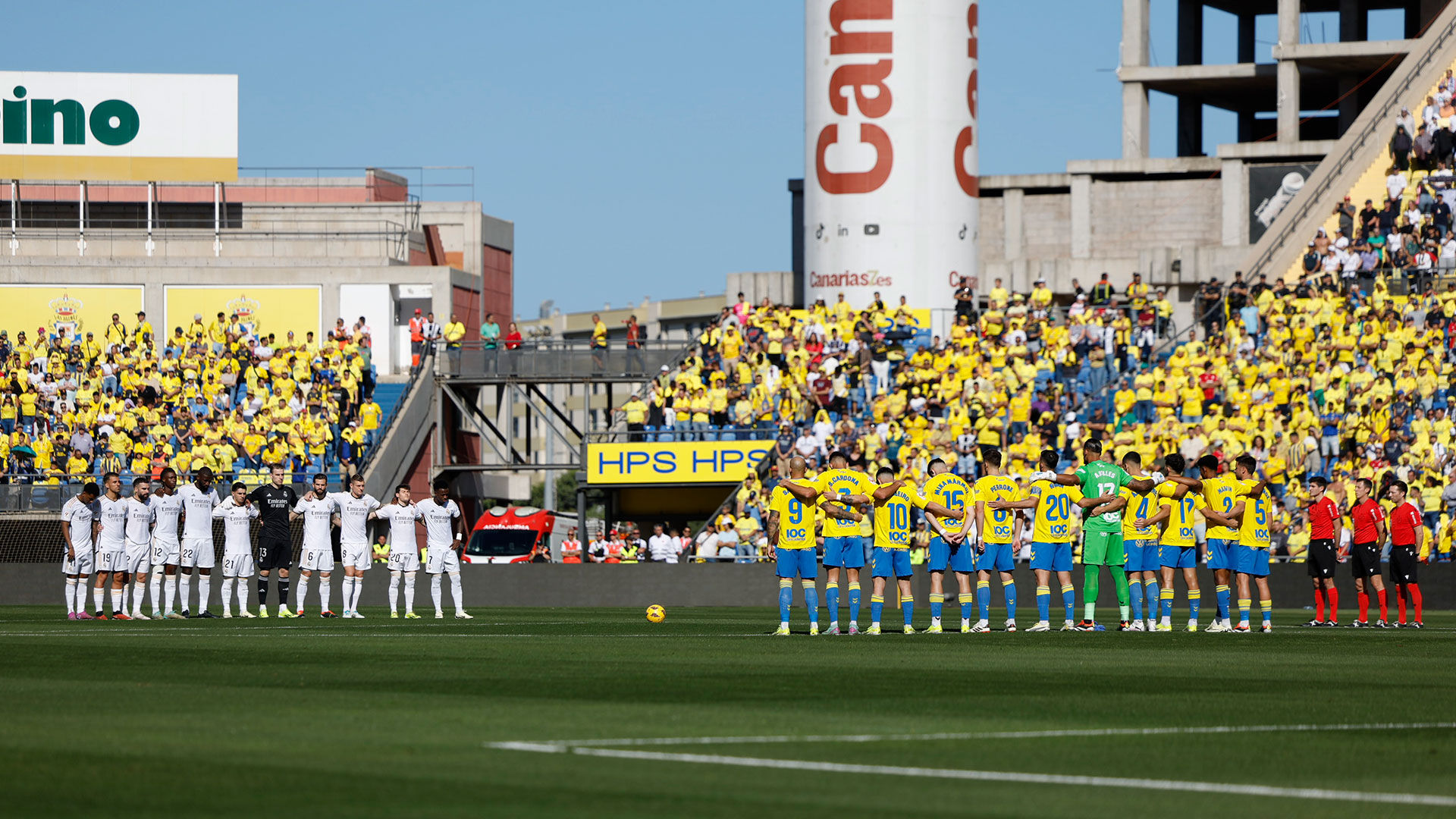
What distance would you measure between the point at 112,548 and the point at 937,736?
19108 mm

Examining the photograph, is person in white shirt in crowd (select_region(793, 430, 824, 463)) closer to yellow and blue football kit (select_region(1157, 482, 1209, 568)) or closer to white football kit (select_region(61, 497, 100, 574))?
white football kit (select_region(61, 497, 100, 574))

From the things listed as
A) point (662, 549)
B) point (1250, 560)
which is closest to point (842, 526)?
point (1250, 560)

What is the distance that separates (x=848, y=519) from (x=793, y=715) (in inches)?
378

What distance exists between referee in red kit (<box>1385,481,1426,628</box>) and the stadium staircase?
18261 millimetres

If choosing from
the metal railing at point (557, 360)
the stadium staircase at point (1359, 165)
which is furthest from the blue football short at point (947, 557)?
the metal railing at point (557, 360)

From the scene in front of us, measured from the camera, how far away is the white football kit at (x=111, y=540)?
2792 centimetres

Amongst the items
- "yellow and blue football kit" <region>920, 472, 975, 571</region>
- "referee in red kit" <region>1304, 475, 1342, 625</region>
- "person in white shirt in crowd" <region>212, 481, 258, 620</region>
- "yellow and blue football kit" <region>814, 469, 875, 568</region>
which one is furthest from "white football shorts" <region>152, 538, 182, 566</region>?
"referee in red kit" <region>1304, 475, 1342, 625</region>

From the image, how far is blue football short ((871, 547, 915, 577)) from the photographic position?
22.0m

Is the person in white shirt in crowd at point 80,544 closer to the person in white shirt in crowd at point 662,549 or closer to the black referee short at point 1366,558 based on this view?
the person in white shirt in crowd at point 662,549

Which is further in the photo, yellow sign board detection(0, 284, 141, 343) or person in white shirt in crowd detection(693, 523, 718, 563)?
yellow sign board detection(0, 284, 141, 343)

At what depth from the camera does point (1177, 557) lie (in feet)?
78.0

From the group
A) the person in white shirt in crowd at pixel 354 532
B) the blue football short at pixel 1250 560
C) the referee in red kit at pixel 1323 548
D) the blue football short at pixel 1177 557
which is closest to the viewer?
the blue football short at pixel 1177 557

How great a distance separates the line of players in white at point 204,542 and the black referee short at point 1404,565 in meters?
12.1

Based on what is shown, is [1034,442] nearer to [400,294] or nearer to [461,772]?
[400,294]
